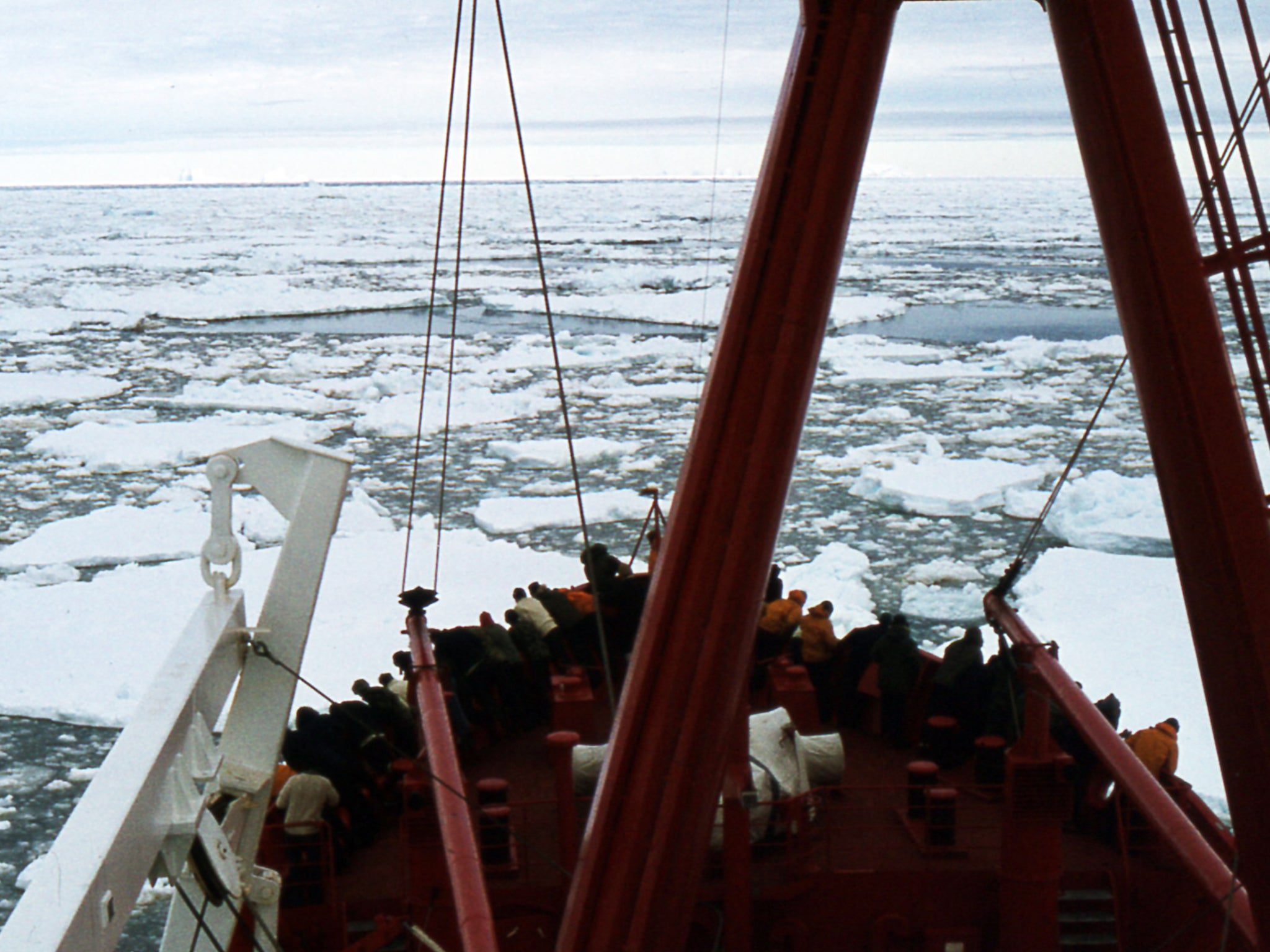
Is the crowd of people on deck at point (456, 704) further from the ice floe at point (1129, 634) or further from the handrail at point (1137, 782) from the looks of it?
the ice floe at point (1129, 634)

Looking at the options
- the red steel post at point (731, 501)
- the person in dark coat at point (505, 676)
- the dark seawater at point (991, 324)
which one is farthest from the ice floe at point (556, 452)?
the red steel post at point (731, 501)

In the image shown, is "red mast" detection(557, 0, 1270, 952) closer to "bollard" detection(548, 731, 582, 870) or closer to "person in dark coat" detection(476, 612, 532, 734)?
"bollard" detection(548, 731, 582, 870)

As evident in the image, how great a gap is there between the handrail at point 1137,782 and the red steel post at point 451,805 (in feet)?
6.64

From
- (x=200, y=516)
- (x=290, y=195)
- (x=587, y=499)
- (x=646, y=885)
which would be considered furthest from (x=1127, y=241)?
(x=290, y=195)

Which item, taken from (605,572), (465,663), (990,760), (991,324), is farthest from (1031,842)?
(991,324)

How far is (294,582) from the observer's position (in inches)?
155

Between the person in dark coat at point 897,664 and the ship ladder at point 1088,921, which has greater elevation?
the person in dark coat at point 897,664

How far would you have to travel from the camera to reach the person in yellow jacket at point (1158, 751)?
214 inches

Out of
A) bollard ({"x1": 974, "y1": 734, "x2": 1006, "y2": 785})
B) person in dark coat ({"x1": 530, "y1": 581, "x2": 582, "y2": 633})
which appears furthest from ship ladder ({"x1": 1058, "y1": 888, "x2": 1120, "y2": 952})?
person in dark coat ({"x1": 530, "y1": 581, "x2": 582, "y2": 633})

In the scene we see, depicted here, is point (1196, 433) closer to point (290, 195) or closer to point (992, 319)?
point (992, 319)

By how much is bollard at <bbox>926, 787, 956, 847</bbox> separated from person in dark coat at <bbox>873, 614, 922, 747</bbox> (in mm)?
1087

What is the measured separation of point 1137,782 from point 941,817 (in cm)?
138

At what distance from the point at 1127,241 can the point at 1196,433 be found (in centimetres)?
41

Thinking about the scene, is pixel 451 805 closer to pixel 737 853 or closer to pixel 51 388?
pixel 737 853
